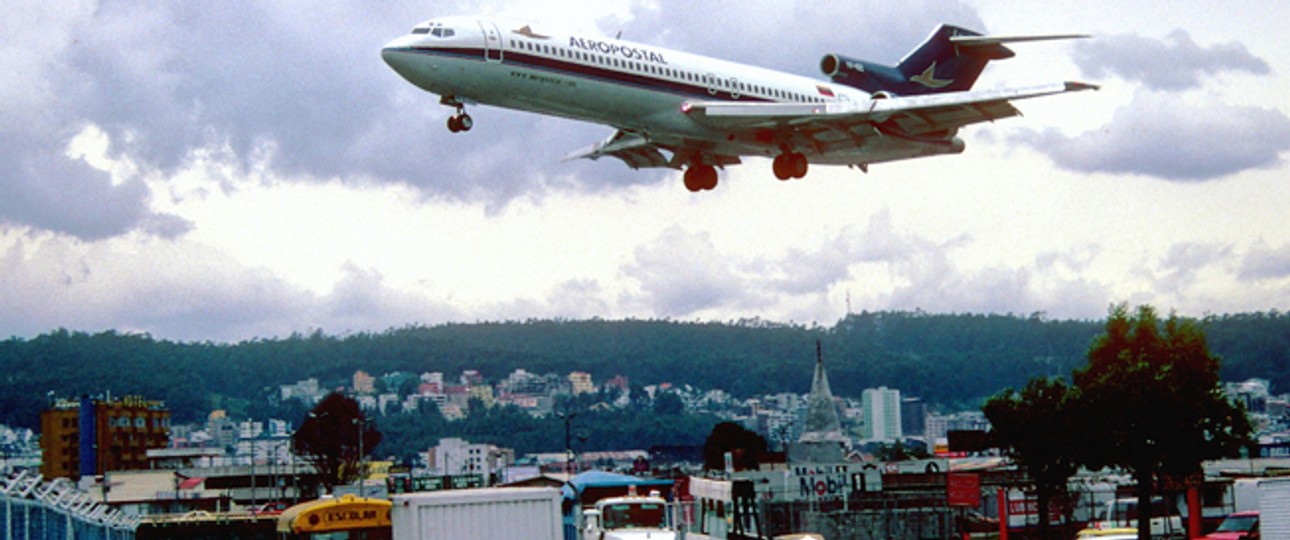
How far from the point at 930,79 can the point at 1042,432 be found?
2300 cm

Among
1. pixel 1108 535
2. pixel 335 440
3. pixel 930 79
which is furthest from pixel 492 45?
pixel 335 440

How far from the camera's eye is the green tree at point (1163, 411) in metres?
43.6

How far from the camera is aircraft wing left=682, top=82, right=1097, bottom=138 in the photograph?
55.5m

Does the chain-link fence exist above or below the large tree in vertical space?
below

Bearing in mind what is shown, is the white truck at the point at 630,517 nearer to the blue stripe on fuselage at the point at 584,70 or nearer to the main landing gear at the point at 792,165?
the blue stripe on fuselage at the point at 584,70

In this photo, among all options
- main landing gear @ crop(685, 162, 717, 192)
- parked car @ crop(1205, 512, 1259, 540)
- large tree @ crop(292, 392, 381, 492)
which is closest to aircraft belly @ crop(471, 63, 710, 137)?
main landing gear @ crop(685, 162, 717, 192)

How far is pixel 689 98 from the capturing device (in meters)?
55.0

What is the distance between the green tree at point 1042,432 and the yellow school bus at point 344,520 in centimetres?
2411

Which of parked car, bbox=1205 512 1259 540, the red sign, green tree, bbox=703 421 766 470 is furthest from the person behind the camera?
green tree, bbox=703 421 766 470

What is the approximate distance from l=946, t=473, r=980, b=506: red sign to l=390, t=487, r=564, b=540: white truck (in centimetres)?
2595

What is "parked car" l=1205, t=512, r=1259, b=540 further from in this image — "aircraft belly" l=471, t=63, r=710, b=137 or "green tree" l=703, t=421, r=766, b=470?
"green tree" l=703, t=421, r=766, b=470

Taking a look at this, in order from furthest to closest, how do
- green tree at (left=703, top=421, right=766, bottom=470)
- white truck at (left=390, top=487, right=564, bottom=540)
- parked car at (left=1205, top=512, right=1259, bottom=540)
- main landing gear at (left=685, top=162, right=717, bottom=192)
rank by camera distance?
green tree at (left=703, top=421, right=766, bottom=470)
main landing gear at (left=685, top=162, right=717, bottom=192)
parked car at (left=1205, top=512, right=1259, bottom=540)
white truck at (left=390, top=487, right=564, bottom=540)

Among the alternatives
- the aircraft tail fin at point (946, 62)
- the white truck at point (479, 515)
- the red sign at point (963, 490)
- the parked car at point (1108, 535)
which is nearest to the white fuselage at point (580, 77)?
the aircraft tail fin at point (946, 62)

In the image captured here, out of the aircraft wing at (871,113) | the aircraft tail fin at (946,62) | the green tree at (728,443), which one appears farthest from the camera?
the green tree at (728,443)
